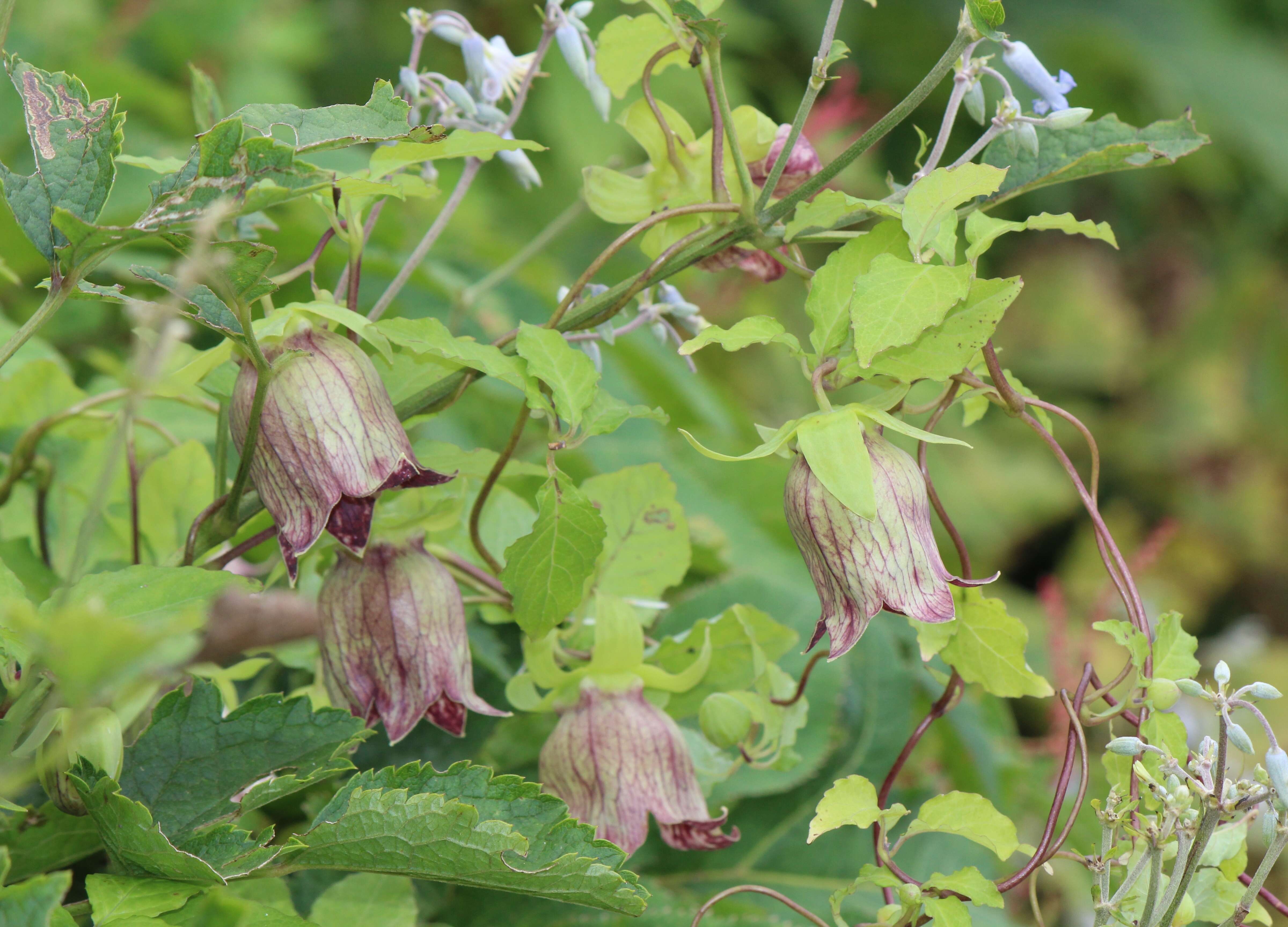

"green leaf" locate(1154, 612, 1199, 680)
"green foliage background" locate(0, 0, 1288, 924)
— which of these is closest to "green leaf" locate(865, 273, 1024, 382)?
"green leaf" locate(1154, 612, 1199, 680)

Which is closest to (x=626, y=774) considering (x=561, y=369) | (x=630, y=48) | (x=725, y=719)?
(x=725, y=719)

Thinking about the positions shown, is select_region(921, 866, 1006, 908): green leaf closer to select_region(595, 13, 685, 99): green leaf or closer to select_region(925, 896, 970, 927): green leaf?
select_region(925, 896, 970, 927): green leaf

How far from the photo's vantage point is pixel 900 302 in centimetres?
33

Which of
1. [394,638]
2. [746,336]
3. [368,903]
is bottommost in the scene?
[368,903]

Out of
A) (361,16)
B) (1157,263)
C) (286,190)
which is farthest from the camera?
(1157,263)

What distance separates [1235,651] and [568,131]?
119 cm

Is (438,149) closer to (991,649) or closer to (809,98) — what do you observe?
(809,98)

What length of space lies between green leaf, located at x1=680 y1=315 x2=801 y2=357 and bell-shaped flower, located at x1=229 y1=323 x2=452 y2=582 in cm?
9

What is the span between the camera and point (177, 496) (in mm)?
482

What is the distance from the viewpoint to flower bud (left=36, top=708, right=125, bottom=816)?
330mm

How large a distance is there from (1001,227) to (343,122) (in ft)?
0.68

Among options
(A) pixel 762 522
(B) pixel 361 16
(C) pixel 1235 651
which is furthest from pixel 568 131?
(C) pixel 1235 651

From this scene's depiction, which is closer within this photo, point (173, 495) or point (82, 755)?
point (82, 755)

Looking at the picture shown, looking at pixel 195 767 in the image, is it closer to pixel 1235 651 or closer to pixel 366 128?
pixel 366 128
